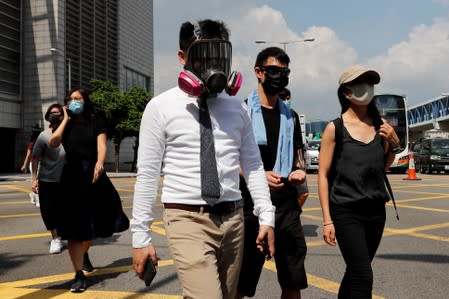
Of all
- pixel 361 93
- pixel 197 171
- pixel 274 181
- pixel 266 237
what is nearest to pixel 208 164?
pixel 197 171

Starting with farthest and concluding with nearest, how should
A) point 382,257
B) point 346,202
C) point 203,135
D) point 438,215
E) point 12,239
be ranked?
point 438,215 → point 12,239 → point 382,257 → point 346,202 → point 203,135

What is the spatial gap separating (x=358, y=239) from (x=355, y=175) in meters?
0.39

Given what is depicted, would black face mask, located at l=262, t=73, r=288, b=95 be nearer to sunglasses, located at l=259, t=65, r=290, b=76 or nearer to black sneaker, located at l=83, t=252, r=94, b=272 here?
sunglasses, located at l=259, t=65, r=290, b=76

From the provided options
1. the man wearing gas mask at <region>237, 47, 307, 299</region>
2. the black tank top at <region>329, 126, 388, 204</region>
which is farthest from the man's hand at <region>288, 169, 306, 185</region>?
the black tank top at <region>329, 126, 388, 204</region>

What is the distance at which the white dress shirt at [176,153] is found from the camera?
2244 millimetres

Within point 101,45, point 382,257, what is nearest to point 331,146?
point 382,257

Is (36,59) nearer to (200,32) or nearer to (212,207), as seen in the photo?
(200,32)

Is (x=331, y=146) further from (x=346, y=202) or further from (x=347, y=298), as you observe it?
(x=347, y=298)

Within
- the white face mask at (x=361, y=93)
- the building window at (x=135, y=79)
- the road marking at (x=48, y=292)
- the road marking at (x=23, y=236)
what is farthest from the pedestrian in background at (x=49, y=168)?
the building window at (x=135, y=79)

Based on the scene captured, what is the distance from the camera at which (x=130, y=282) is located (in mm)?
4648

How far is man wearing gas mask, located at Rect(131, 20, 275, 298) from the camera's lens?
2203 millimetres

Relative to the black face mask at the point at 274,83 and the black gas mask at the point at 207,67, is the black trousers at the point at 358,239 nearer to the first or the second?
the black face mask at the point at 274,83

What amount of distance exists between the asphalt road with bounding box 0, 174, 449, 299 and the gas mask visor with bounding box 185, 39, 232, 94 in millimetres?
2399

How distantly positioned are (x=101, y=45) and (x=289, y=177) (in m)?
39.7
